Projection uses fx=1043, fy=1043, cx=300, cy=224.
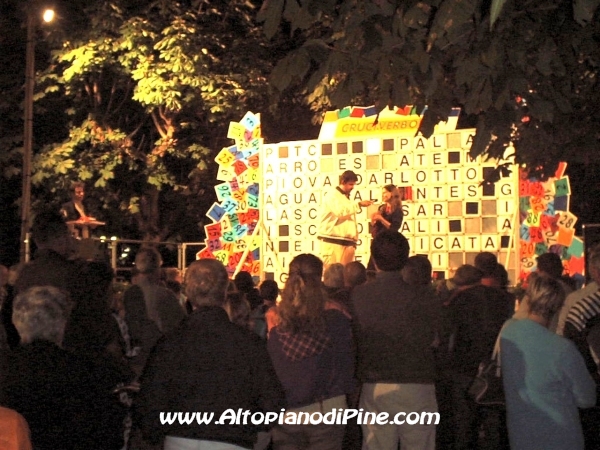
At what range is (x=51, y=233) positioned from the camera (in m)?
6.91

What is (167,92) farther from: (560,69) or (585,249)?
(560,69)

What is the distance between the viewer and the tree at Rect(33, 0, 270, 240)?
22.8 meters

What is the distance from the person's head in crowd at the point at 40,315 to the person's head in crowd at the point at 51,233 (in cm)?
200

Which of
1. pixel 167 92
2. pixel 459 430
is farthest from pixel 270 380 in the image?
pixel 167 92

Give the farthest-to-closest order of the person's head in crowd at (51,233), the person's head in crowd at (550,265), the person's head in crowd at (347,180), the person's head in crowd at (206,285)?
the person's head in crowd at (347,180) → the person's head in crowd at (550,265) → the person's head in crowd at (51,233) → the person's head in crowd at (206,285)

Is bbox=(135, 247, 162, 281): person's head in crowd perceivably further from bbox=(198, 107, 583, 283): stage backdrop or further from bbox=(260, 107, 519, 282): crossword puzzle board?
bbox=(260, 107, 519, 282): crossword puzzle board

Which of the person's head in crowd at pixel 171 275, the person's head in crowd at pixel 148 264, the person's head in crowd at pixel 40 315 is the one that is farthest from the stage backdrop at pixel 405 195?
the person's head in crowd at pixel 40 315

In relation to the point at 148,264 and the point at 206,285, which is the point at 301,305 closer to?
the point at 206,285

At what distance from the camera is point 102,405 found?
4.80 m

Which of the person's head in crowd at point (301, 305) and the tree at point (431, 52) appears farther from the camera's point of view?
the person's head in crowd at point (301, 305)

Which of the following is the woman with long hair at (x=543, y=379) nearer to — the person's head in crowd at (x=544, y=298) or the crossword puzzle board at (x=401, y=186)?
the person's head in crowd at (x=544, y=298)

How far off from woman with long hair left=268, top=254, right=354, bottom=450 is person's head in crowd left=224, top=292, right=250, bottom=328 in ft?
1.29

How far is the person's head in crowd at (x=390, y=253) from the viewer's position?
690 centimetres

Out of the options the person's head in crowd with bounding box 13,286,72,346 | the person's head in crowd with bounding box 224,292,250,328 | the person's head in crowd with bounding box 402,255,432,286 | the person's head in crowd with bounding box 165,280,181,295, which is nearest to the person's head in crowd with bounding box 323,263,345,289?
the person's head in crowd with bounding box 402,255,432,286
